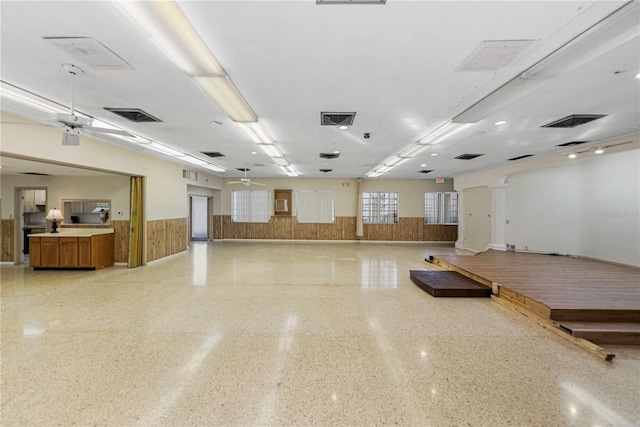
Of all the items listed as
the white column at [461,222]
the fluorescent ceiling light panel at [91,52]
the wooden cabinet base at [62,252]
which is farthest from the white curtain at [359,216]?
the fluorescent ceiling light panel at [91,52]

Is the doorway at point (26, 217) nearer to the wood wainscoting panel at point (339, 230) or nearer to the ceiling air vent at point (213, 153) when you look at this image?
the ceiling air vent at point (213, 153)

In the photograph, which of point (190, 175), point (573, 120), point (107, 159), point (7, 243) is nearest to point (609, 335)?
point (573, 120)

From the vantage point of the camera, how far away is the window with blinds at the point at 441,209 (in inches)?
457

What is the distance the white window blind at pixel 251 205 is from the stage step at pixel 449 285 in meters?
7.71

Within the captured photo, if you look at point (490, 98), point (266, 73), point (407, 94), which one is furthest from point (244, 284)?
point (490, 98)

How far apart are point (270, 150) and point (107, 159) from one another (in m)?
3.34

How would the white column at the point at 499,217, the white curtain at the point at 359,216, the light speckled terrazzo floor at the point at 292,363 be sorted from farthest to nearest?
the white curtain at the point at 359,216 → the white column at the point at 499,217 → the light speckled terrazzo floor at the point at 292,363

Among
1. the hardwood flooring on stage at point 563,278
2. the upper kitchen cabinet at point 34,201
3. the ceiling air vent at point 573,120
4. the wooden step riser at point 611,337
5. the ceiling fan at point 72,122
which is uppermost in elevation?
the ceiling air vent at point 573,120

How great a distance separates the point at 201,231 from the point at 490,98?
1283 cm

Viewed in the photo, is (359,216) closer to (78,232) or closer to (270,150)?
(270,150)

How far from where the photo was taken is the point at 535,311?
11.7 ft

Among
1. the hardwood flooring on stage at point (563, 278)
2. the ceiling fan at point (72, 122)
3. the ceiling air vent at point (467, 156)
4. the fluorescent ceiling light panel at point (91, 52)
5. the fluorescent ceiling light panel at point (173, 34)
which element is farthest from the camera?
the ceiling air vent at point (467, 156)

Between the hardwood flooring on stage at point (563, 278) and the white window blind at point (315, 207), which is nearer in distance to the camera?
the hardwood flooring on stage at point (563, 278)

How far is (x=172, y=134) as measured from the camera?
4844 millimetres
